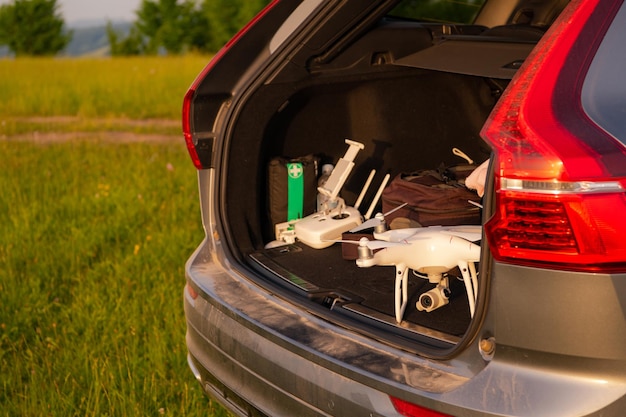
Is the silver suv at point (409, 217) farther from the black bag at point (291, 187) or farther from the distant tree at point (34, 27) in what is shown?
the distant tree at point (34, 27)

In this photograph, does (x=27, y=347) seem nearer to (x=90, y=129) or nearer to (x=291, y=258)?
(x=291, y=258)

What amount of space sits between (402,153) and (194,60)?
51.5 feet

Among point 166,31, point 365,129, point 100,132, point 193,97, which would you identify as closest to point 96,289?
point 365,129

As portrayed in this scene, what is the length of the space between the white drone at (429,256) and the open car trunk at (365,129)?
0.06 metres

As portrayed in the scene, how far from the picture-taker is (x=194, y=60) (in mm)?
19078

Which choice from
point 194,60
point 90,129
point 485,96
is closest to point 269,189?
point 485,96

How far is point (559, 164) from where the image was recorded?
6.07ft

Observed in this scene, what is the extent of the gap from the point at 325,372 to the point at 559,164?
803mm

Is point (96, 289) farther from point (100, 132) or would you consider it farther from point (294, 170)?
point (100, 132)

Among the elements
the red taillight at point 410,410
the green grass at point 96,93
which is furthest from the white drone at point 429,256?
the green grass at point 96,93

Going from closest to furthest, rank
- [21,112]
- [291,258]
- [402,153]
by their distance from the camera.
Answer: [291,258]
[402,153]
[21,112]

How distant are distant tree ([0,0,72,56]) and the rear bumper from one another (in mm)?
49795

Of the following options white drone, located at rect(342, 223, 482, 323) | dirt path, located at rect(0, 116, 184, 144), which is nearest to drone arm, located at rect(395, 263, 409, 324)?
white drone, located at rect(342, 223, 482, 323)

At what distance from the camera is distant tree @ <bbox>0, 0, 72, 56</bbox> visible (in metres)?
50.4
